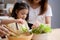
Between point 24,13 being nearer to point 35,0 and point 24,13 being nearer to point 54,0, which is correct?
point 35,0

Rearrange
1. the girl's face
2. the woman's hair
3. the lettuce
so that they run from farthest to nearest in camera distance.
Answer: the woman's hair < the girl's face < the lettuce

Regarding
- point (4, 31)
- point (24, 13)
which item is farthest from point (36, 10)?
point (4, 31)

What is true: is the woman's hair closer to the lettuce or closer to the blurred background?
the lettuce

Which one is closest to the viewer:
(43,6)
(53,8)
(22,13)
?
(22,13)

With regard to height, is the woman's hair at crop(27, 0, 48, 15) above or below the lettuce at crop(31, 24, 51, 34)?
above

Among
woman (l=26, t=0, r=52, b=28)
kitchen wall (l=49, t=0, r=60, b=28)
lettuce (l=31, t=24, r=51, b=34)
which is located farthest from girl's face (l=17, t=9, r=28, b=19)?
kitchen wall (l=49, t=0, r=60, b=28)

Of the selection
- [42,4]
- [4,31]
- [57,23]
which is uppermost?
[42,4]

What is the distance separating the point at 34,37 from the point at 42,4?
2.35 feet

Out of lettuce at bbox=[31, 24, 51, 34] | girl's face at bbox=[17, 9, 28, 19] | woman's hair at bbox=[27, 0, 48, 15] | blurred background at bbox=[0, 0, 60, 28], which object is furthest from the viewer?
blurred background at bbox=[0, 0, 60, 28]

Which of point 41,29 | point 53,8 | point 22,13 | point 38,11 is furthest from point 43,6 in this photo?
point 53,8

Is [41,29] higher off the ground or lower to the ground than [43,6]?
lower

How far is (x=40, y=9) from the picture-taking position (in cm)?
172

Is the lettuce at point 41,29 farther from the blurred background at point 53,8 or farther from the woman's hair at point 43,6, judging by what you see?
the blurred background at point 53,8

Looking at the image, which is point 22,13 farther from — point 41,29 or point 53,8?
point 53,8
